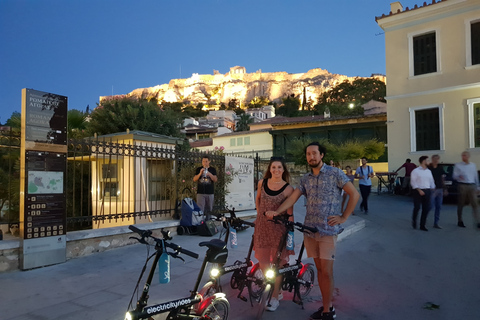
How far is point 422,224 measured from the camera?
9391 millimetres

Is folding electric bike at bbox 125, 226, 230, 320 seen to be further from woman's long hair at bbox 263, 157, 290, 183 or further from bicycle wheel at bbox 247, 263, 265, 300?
woman's long hair at bbox 263, 157, 290, 183

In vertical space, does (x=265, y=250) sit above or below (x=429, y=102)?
below

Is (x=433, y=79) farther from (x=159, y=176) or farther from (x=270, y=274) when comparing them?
(x=270, y=274)

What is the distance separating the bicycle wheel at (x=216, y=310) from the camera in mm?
3324

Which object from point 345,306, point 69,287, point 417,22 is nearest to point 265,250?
point 345,306

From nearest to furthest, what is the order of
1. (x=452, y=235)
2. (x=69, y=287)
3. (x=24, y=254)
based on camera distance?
(x=69, y=287) → (x=24, y=254) → (x=452, y=235)

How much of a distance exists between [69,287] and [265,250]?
2694 mm

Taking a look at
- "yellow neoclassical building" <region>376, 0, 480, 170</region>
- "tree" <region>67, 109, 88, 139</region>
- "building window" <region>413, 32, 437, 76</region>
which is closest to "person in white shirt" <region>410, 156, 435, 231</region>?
"yellow neoclassical building" <region>376, 0, 480, 170</region>

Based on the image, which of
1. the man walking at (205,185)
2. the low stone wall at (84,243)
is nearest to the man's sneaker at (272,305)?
the low stone wall at (84,243)

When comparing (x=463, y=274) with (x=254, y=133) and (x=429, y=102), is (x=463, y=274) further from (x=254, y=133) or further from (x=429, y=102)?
(x=254, y=133)

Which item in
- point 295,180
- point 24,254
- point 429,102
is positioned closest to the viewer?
point 24,254

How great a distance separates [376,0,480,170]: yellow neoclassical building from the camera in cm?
1711

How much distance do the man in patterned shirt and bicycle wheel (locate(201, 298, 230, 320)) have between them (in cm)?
107

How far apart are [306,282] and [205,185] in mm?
4471
